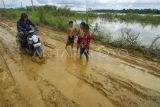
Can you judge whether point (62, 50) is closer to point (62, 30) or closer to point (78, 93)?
point (78, 93)

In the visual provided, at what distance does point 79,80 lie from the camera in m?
5.92

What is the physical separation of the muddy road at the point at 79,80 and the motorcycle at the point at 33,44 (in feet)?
1.01

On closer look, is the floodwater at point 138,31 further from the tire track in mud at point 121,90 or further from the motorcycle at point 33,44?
the tire track in mud at point 121,90

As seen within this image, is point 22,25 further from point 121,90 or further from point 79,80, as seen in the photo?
point 121,90

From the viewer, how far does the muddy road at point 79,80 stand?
15.5 ft

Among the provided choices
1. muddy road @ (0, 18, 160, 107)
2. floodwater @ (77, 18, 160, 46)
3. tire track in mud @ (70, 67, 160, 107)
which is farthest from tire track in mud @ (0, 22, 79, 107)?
floodwater @ (77, 18, 160, 46)

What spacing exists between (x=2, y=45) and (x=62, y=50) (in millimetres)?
3351

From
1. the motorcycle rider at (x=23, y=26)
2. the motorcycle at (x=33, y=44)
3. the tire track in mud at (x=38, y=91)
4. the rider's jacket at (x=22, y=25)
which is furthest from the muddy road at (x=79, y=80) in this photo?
the rider's jacket at (x=22, y=25)

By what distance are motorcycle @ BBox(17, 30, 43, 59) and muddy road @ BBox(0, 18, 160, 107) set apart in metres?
0.31

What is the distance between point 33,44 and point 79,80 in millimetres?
2769

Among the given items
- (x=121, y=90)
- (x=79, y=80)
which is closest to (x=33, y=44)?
(x=79, y=80)

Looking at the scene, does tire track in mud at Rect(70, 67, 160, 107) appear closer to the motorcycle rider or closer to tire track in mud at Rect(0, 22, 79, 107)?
tire track in mud at Rect(0, 22, 79, 107)

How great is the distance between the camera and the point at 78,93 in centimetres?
510

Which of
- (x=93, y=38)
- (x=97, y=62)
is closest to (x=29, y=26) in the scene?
(x=97, y=62)
